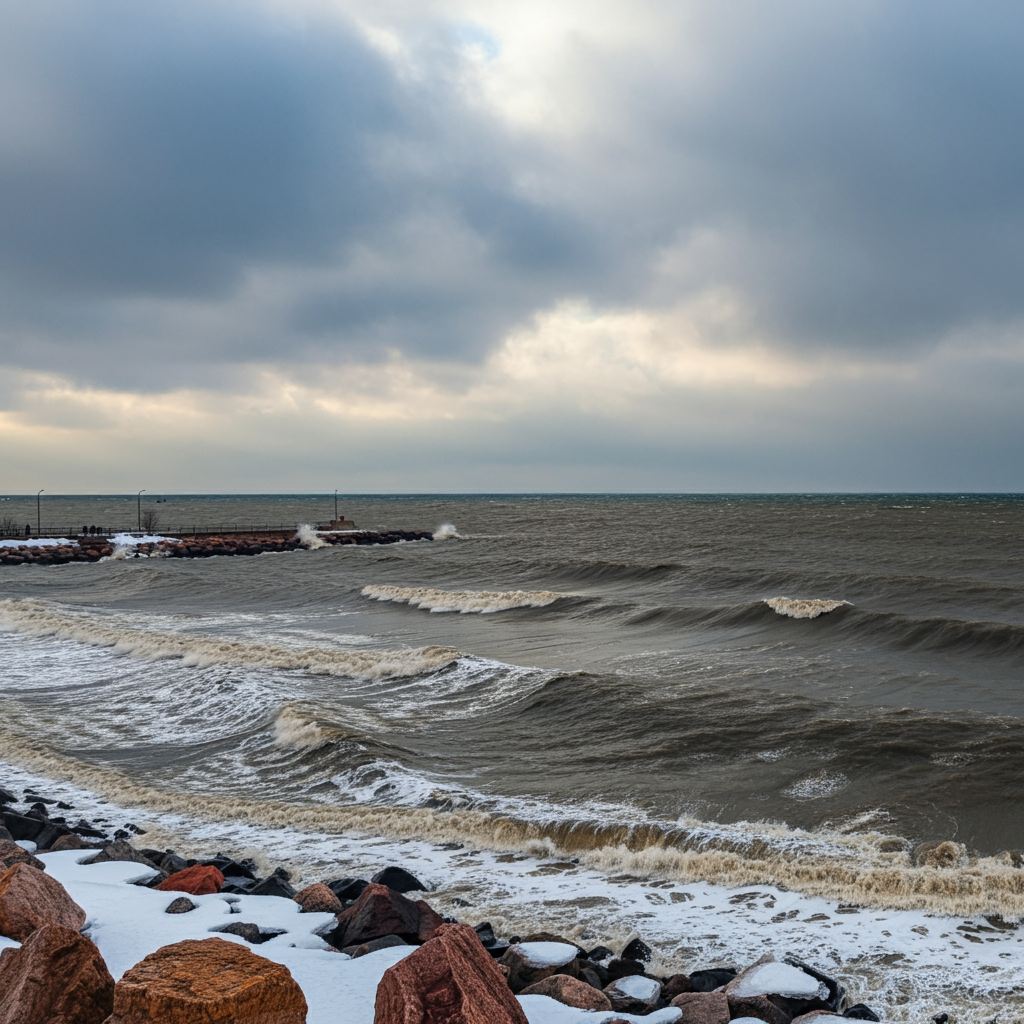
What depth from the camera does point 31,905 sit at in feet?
20.2

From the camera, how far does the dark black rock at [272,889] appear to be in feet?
26.2

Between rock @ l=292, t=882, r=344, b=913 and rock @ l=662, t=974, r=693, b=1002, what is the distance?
2949 millimetres

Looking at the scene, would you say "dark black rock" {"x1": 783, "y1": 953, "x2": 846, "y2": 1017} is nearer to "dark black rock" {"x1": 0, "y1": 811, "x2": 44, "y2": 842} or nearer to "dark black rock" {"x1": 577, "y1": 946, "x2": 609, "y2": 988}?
"dark black rock" {"x1": 577, "y1": 946, "x2": 609, "y2": 988}

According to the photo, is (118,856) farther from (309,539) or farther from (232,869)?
(309,539)

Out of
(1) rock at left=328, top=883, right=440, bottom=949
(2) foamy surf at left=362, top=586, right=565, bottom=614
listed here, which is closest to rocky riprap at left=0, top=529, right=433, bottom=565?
(2) foamy surf at left=362, top=586, right=565, bottom=614

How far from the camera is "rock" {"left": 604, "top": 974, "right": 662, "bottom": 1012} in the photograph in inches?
247

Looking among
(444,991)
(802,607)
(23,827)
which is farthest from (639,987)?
(802,607)

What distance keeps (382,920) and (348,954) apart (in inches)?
17.7

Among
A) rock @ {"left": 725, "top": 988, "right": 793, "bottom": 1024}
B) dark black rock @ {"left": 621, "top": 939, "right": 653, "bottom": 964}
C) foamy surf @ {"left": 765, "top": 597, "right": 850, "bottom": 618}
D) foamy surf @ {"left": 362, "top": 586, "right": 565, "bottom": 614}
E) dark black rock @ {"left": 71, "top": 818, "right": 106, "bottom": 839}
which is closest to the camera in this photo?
rock @ {"left": 725, "top": 988, "right": 793, "bottom": 1024}

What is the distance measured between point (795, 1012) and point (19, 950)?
506 cm

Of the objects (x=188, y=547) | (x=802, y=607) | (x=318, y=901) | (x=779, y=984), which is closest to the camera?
(x=779, y=984)

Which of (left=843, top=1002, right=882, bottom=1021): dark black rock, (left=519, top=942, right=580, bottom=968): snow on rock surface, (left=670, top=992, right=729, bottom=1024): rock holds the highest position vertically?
(left=670, top=992, right=729, bottom=1024): rock

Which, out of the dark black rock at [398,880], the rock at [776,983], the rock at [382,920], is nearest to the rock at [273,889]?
the dark black rock at [398,880]

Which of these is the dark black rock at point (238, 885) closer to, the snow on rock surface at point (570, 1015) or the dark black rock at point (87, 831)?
the dark black rock at point (87, 831)
